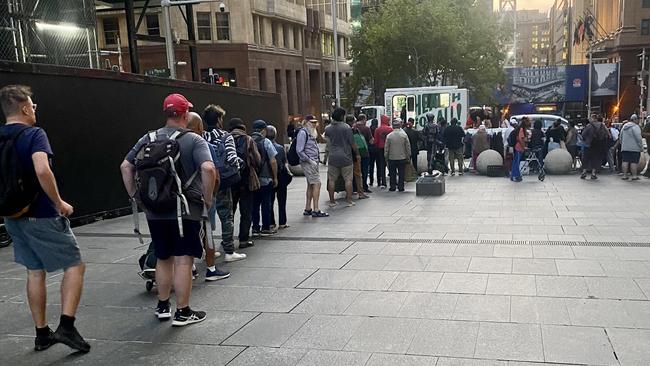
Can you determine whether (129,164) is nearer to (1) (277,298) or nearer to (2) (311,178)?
(1) (277,298)

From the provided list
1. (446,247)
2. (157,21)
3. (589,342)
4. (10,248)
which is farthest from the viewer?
(157,21)

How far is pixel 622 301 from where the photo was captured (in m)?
4.85

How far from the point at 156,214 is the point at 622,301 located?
3924 millimetres

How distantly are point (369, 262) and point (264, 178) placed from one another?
2.21m

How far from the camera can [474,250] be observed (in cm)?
695

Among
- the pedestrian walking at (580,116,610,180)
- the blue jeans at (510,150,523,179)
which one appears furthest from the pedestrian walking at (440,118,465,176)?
the pedestrian walking at (580,116,610,180)

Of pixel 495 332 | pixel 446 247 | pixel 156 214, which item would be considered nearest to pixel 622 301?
pixel 495 332

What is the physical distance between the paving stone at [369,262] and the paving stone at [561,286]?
1.65 meters

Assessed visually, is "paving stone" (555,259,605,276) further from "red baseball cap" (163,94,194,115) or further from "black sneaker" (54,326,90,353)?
"black sneaker" (54,326,90,353)

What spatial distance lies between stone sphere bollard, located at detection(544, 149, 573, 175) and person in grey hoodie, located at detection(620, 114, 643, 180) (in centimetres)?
173

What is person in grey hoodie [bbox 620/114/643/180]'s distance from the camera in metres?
13.8

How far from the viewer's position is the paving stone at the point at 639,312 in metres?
4.33

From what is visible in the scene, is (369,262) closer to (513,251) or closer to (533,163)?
(513,251)

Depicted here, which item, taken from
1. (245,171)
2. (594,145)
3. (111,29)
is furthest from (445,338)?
(111,29)
